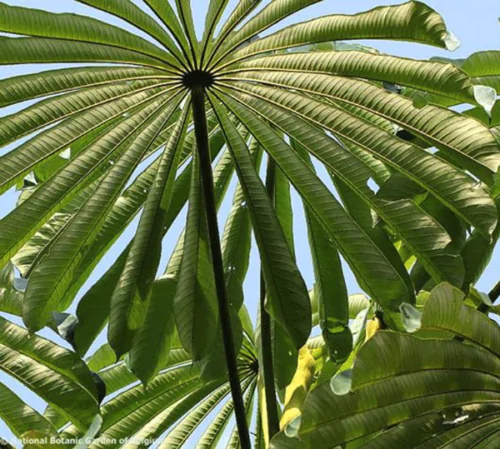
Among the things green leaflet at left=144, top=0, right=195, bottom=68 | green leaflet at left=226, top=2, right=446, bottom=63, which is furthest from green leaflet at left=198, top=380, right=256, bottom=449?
green leaflet at left=226, top=2, right=446, bottom=63

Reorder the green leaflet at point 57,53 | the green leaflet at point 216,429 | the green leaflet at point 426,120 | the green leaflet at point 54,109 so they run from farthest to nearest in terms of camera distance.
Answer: the green leaflet at point 216,429 → the green leaflet at point 54,109 → the green leaflet at point 57,53 → the green leaflet at point 426,120

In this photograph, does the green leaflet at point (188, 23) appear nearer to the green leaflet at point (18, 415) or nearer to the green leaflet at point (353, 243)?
the green leaflet at point (353, 243)

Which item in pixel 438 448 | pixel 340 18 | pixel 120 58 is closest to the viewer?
pixel 438 448

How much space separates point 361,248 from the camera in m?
3.02

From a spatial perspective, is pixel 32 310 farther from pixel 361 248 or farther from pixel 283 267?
pixel 361 248

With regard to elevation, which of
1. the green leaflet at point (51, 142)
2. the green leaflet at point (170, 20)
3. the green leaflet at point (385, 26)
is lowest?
the green leaflet at point (51, 142)

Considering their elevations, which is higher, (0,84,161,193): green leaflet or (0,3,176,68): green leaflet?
(0,3,176,68): green leaflet

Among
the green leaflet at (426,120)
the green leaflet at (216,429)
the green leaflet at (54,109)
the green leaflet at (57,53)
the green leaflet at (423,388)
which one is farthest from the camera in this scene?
the green leaflet at (216,429)

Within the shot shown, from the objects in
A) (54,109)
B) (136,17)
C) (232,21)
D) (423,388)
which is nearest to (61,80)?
(54,109)

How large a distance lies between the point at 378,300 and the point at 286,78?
2.35 ft

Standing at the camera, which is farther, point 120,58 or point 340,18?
point 120,58

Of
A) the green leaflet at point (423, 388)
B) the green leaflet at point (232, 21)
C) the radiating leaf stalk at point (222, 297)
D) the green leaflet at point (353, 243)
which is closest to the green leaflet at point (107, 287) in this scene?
the radiating leaf stalk at point (222, 297)

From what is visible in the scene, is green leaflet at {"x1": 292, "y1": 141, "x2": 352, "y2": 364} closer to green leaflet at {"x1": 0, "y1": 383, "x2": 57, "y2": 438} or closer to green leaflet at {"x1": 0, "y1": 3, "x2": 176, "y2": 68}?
green leaflet at {"x1": 0, "y1": 3, "x2": 176, "y2": 68}

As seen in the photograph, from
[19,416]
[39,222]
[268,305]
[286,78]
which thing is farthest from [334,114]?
[19,416]
